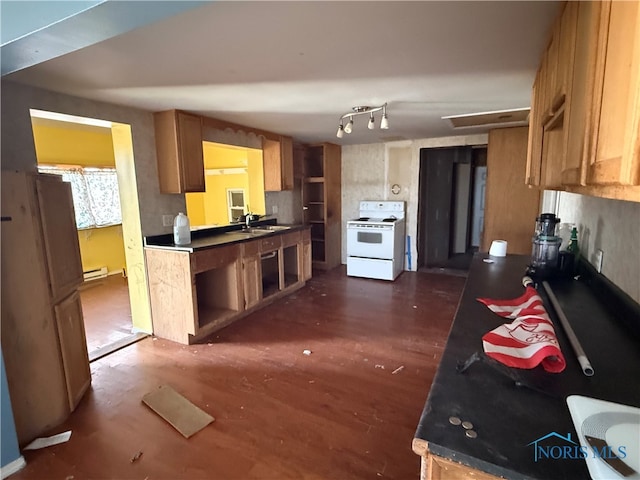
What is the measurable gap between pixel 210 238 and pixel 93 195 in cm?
239

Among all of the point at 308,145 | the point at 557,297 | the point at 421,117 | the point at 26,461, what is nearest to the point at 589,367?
the point at 557,297

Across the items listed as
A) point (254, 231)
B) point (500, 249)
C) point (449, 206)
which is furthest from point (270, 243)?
point (449, 206)

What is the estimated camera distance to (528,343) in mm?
1076

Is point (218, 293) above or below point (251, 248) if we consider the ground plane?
below

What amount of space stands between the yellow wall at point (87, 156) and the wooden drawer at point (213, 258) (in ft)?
7.10

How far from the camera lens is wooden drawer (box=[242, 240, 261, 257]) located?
11.3 ft

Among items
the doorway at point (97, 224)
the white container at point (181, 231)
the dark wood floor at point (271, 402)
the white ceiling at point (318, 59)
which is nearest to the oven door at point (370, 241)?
the dark wood floor at point (271, 402)

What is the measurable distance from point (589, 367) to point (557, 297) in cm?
79

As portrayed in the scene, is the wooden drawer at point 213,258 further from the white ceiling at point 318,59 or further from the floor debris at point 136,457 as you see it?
the floor debris at point 136,457

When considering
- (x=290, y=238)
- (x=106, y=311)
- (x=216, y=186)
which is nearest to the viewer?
(x=106, y=311)

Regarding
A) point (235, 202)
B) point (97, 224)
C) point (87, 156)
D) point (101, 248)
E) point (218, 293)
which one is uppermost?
point (87, 156)

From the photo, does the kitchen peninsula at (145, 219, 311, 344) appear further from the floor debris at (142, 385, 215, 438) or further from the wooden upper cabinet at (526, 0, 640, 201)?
the wooden upper cabinet at (526, 0, 640, 201)

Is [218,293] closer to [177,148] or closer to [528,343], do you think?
[177,148]

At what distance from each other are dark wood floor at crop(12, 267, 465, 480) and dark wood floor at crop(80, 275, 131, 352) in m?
0.40
